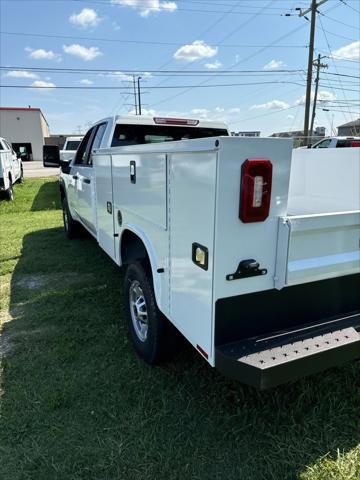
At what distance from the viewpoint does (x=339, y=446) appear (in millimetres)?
2174

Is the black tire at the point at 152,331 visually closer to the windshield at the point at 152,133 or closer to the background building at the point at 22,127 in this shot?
the windshield at the point at 152,133

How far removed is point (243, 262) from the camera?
182 cm

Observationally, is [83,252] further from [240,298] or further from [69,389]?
[240,298]

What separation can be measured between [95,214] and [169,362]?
2102 mm

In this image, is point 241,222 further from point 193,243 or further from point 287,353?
point 287,353

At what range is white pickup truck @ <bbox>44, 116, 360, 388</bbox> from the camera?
1745 millimetres

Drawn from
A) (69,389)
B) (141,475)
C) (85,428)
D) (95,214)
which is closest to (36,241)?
(95,214)

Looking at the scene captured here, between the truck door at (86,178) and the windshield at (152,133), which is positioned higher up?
the windshield at (152,133)

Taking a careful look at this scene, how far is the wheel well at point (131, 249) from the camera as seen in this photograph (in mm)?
3037

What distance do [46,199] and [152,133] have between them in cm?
905

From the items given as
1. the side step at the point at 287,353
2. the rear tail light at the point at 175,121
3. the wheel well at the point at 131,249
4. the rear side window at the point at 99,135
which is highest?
the rear tail light at the point at 175,121

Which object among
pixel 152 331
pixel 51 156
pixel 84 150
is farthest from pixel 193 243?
pixel 51 156

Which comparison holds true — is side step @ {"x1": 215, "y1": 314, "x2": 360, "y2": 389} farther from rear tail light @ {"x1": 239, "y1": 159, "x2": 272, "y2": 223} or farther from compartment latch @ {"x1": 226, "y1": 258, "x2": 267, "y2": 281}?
rear tail light @ {"x1": 239, "y1": 159, "x2": 272, "y2": 223}

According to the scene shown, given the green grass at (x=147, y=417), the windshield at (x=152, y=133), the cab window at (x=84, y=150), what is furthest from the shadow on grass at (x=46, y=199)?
the green grass at (x=147, y=417)
